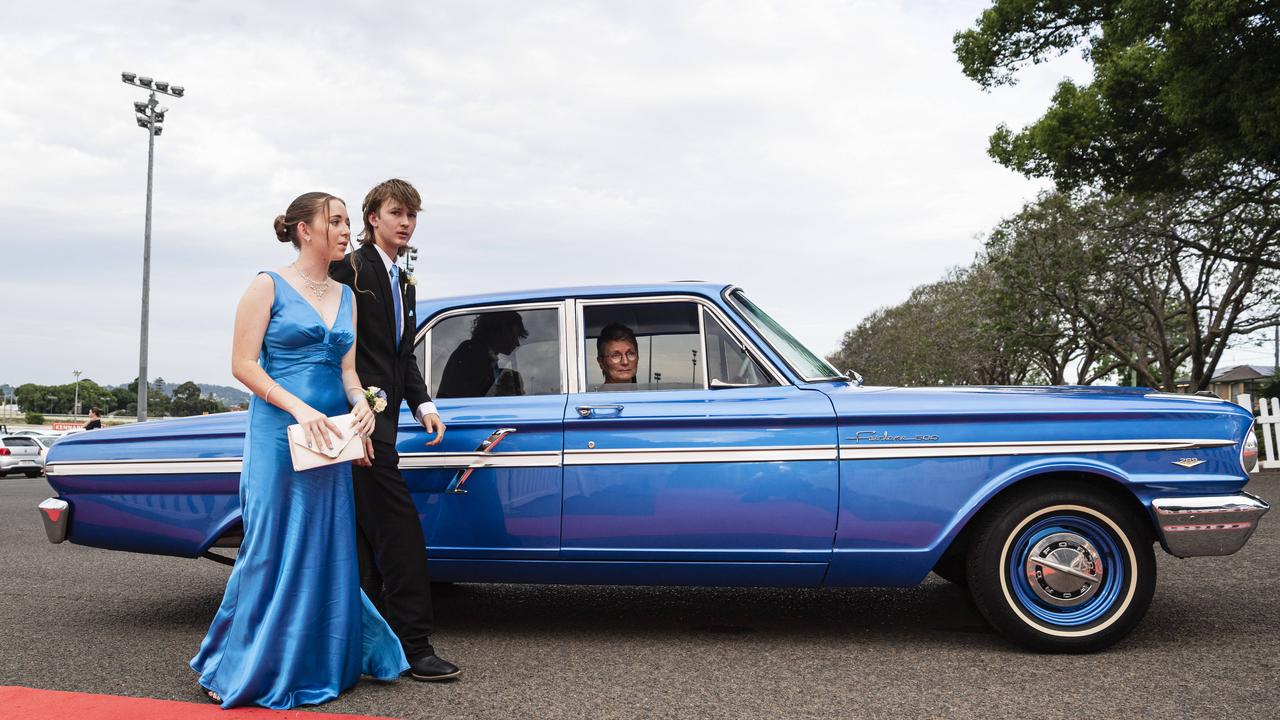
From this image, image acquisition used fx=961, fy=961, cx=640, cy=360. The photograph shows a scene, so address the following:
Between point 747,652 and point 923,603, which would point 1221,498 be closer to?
point 923,603

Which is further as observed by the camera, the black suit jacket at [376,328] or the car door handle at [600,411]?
the car door handle at [600,411]

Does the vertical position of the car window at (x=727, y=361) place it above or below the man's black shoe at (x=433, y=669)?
above

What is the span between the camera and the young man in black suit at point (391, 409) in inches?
157

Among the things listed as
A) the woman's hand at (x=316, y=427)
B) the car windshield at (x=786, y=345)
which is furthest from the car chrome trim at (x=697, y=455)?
the woman's hand at (x=316, y=427)

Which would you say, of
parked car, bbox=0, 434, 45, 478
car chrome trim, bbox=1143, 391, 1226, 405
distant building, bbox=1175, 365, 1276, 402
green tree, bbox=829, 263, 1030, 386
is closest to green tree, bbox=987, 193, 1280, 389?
green tree, bbox=829, 263, 1030, 386

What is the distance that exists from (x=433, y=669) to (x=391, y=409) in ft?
3.59

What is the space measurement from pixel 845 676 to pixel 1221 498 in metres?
1.84

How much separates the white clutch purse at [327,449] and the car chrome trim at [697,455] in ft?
3.37

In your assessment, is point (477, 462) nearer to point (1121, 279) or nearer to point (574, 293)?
point (574, 293)

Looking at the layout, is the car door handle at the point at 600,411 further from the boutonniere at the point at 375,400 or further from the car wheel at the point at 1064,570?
the car wheel at the point at 1064,570

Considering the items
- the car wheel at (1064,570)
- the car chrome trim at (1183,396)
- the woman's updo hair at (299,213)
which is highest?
the woman's updo hair at (299,213)

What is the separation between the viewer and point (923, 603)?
5.41 m

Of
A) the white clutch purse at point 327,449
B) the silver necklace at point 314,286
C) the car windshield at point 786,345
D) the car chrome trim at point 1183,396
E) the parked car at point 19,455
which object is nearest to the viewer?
the white clutch purse at point 327,449

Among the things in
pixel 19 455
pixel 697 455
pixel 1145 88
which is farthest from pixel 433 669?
pixel 19 455
